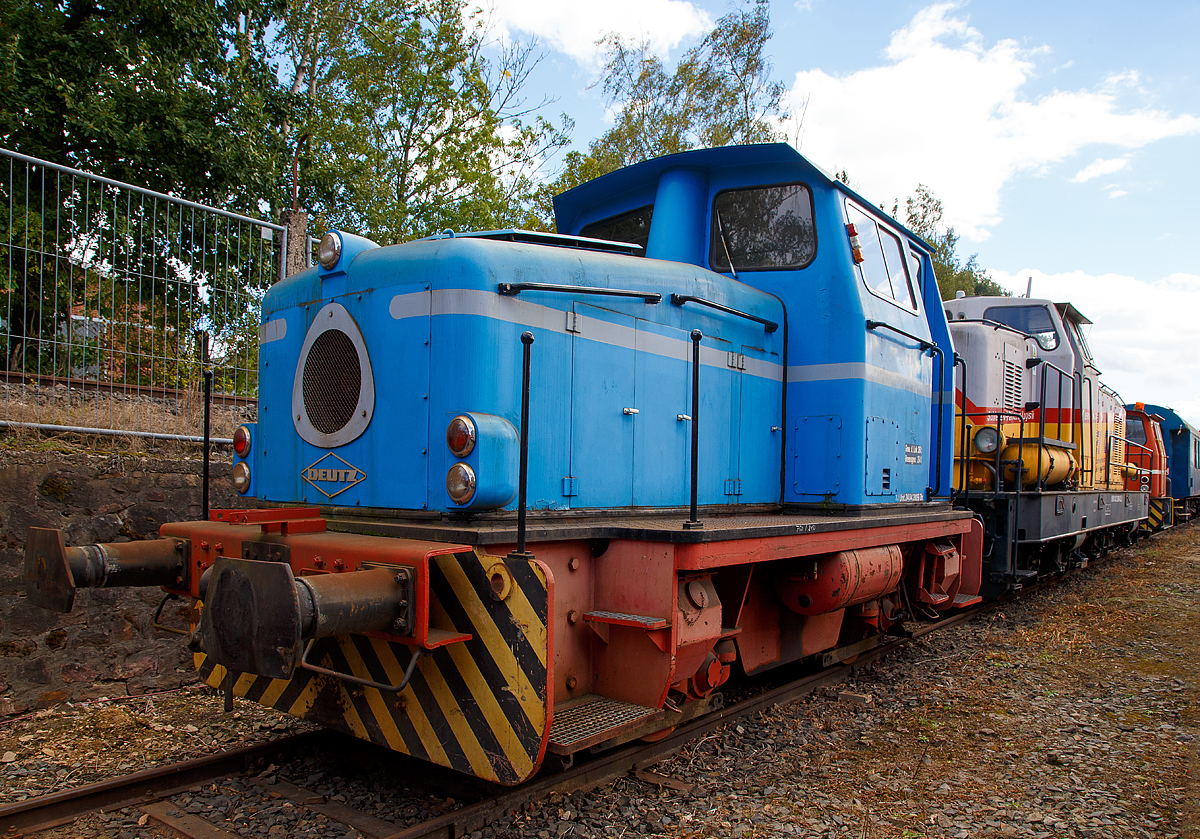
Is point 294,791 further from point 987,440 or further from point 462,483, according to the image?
point 987,440

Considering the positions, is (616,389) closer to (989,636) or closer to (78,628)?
(78,628)

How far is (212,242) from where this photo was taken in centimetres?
602

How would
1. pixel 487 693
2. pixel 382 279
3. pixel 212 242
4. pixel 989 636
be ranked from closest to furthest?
pixel 487 693 < pixel 382 279 < pixel 212 242 < pixel 989 636

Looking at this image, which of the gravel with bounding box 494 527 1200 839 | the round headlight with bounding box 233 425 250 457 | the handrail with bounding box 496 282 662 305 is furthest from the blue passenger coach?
the round headlight with bounding box 233 425 250 457

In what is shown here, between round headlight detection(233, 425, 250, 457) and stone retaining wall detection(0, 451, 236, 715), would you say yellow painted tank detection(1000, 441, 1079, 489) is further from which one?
stone retaining wall detection(0, 451, 236, 715)

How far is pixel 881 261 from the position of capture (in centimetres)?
530

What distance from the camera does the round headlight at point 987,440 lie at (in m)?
7.84

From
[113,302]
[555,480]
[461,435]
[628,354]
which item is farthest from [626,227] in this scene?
[113,302]

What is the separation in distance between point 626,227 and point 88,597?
4.05 meters

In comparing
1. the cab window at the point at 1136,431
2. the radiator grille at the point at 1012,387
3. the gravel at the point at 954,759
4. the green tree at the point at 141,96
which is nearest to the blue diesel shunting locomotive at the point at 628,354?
the gravel at the point at 954,759

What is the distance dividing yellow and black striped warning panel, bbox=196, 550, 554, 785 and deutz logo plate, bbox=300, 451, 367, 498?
71cm

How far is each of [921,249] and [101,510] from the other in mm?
6149

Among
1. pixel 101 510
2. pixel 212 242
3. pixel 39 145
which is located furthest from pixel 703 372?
pixel 39 145

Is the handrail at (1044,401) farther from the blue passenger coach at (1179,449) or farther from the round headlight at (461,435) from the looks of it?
the blue passenger coach at (1179,449)
